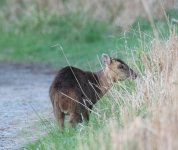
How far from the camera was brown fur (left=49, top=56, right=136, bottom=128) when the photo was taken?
11.6m

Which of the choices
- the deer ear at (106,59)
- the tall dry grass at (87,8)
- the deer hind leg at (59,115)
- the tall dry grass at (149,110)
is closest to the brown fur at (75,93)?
the deer hind leg at (59,115)

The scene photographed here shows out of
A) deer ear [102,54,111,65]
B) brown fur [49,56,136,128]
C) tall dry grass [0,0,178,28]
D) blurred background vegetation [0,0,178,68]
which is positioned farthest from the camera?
tall dry grass [0,0,178,28]

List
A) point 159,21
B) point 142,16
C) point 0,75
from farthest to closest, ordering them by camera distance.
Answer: point 142,16
point 159,21
point 0,75

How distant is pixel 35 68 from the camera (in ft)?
67.8

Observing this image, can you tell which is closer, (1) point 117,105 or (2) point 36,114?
(1) point 117,105

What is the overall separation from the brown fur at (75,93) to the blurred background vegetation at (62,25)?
839cm

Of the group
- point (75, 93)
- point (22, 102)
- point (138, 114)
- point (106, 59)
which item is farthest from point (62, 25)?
point (138, 114)

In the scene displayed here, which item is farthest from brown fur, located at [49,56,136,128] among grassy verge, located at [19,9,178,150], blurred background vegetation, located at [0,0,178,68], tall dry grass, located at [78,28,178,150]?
blurred background vegetation, located at [0,0,178,68]

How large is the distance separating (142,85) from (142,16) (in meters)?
12.0

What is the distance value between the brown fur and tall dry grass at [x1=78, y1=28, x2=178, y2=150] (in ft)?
1.37

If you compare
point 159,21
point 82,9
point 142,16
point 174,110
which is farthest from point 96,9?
point 174,110

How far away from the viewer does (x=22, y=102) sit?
15016mm

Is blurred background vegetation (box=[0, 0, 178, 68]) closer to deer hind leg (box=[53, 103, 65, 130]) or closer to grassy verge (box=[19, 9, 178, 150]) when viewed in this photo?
grassy verge (box=[19, 9, 178, 150])

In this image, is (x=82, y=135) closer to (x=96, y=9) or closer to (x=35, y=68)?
(x=35, y=68)
